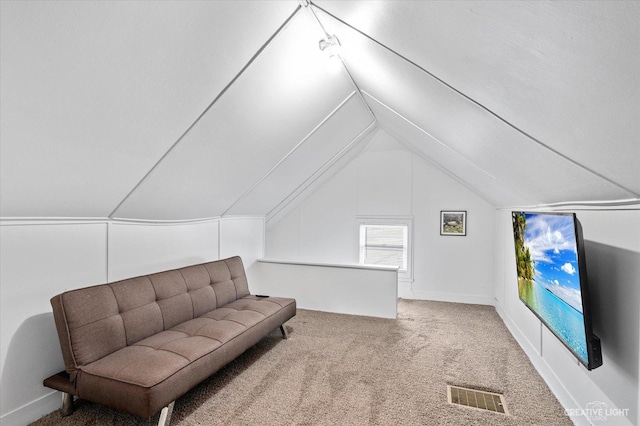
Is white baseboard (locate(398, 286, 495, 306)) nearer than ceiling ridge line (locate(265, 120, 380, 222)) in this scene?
No

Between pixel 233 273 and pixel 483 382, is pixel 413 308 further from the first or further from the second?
pixel 233 273

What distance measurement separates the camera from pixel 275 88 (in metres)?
2.54

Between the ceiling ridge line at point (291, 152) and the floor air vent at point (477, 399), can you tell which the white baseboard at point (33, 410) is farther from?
the floor air vent at point (477, 399)

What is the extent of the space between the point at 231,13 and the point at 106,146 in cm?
109

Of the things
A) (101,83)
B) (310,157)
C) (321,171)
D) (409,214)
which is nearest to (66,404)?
(101,83)

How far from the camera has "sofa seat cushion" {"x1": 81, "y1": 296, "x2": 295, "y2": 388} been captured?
1.92m

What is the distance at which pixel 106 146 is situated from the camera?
1.97 metres

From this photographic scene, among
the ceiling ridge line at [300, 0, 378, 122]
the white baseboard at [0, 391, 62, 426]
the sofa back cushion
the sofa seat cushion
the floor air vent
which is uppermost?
the ceiling ridge line at [300, 0, 378, 122]

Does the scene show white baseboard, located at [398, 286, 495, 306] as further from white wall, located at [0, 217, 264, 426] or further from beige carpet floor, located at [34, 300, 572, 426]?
white wall, located at [0, 217, 264, 426]

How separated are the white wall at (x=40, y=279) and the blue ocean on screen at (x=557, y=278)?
3209 millimetres

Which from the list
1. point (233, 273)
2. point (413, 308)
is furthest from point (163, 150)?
point (413, 308)

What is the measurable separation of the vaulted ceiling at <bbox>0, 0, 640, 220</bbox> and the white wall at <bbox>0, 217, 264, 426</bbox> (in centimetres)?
15

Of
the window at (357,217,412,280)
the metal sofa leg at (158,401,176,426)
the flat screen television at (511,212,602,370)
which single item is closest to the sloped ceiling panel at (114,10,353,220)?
the metal sofa leg at (158,401,176,426)

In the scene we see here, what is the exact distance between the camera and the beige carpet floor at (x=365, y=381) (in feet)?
7.06
